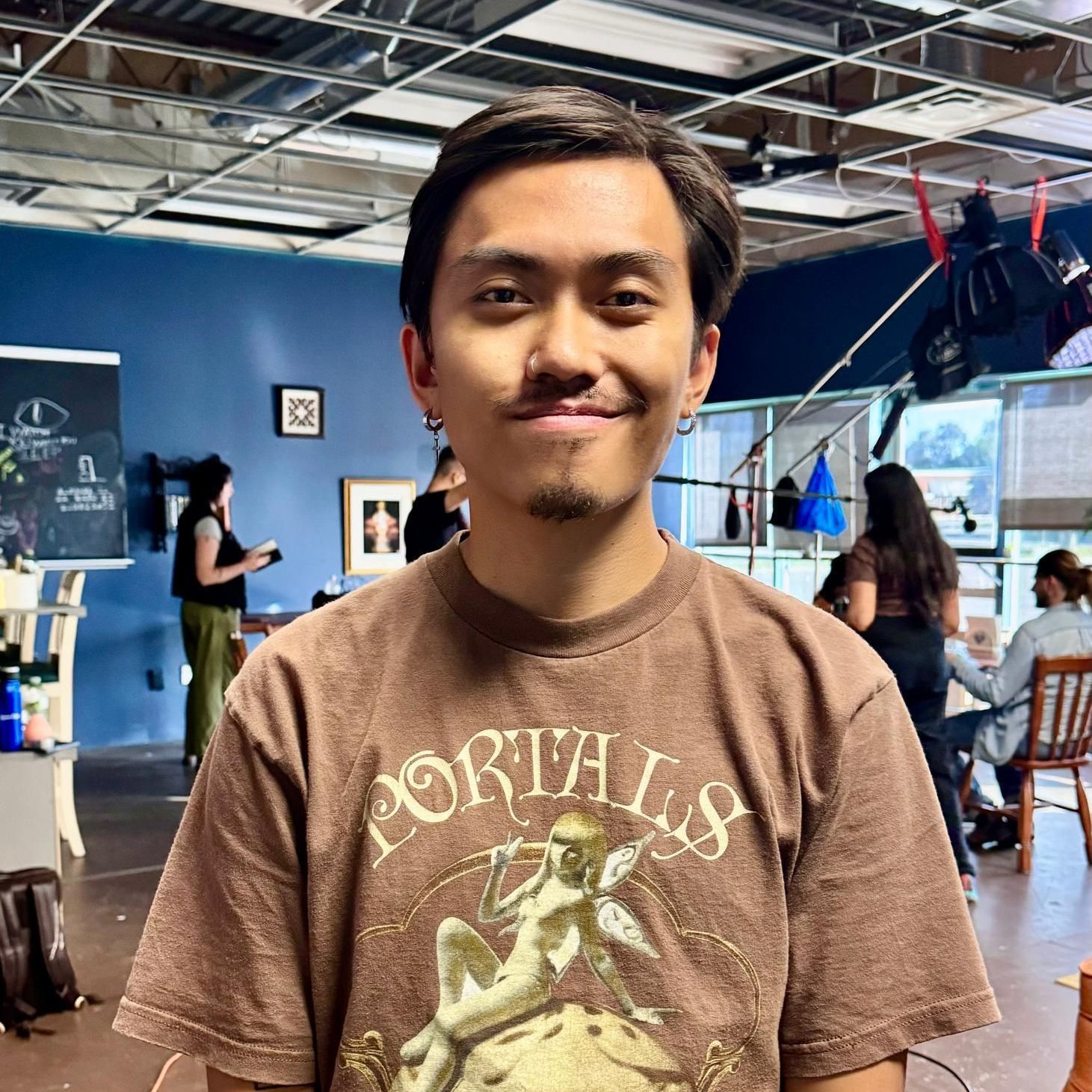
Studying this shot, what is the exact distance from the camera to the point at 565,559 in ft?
3.35

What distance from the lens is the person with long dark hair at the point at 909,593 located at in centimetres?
395

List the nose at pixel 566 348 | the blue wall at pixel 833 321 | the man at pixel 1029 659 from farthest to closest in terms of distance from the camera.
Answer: the blue wall at pixel 833 321 < the man at pixel 1029 659 < the nose at pixel 566 348

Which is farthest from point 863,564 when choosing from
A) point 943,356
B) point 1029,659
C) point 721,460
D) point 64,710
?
point 721,460

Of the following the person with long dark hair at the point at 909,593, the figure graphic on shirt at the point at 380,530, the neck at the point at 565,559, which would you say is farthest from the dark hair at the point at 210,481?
the neck at the point at 565,559

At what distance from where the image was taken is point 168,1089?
9.29 feet

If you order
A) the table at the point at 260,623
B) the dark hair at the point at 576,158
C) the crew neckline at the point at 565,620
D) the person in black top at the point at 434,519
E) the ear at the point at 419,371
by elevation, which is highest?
the dark hair at the point at 576,158

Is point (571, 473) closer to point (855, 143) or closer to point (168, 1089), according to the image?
point (168, 1089)

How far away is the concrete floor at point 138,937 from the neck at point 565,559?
232 centimetres

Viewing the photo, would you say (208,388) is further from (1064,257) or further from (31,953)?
(1064,257)

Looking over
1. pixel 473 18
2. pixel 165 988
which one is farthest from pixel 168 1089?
pixel 473 18

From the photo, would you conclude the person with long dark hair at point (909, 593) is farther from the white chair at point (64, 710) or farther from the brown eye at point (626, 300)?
the brown eye at point (626, 300)

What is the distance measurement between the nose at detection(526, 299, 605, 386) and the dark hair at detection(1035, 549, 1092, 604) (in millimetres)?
4061

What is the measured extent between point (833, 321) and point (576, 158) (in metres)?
6.95

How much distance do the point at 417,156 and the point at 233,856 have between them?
187 inches
